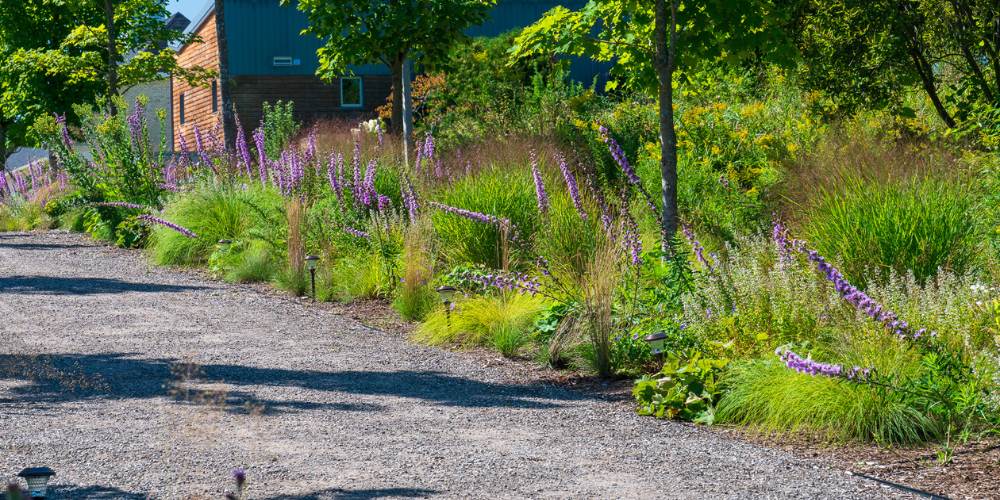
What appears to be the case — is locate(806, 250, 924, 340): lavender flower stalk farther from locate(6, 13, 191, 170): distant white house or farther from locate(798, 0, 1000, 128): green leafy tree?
locate(6, 13, 191, 170): distant white house

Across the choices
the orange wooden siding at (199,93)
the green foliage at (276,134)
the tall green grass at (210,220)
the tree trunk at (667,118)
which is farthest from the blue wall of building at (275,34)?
the tree trunk at (667,118)

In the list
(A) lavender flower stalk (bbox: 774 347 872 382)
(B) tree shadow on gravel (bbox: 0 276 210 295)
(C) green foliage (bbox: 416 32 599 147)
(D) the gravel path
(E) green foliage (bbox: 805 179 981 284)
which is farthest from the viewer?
(C) green foliage (bbox: 416 32 599 147)

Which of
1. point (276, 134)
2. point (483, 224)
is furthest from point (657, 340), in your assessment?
point (276, 134)

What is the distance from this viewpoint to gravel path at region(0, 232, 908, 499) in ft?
16.0

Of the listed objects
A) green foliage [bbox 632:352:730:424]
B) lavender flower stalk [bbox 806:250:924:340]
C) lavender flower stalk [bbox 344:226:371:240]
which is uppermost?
lavender flower stalk [bbox 806:250:924:340]

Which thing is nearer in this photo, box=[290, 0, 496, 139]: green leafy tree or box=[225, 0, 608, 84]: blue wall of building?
box=[290, 0, 496, 139]: green leafy tree

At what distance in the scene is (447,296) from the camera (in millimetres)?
8953

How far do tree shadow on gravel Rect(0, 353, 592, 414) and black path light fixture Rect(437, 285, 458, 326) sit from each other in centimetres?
126

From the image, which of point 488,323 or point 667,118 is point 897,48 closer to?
point 667,118

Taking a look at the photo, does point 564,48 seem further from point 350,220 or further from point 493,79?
point 493,79

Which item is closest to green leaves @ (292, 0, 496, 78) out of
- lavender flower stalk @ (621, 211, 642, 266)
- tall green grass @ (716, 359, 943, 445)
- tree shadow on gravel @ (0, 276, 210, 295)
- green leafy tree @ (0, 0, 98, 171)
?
tree shadow on gravel @ (0, 276, 210, 295)

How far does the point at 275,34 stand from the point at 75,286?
2185 centimetres

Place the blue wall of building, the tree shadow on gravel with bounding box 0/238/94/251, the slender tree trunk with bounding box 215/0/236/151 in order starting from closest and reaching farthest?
the tree shadow on gravel with bounding box 0/238/94/251
the slender tree trunk with bounding box 215/0/236/151
the blue wall of building

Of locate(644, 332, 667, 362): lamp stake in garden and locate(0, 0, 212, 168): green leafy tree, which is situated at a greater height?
locate(0, 0, 212, 168): green leafy tree
